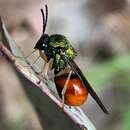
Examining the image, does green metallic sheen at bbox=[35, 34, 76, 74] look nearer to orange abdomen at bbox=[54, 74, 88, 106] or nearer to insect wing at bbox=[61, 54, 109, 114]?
insect wing at bbox=[61, 54, 109, 114]

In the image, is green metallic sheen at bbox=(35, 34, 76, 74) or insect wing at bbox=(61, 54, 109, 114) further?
green metallic sheen at bbox=(35, 34, 76, 74)

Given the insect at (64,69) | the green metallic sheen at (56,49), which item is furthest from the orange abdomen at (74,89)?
the green metallic sheen at (56,49)

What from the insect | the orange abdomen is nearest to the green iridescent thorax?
the insect

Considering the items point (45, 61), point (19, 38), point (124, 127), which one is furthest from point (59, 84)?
point (19, 38)

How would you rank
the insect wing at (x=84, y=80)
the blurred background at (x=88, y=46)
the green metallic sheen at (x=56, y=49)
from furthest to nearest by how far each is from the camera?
1. the blurred background at (x=88, y=46)
2. the green metallic sheen at (x=56, y=49)
3. the insect wing at (x=84, y=80)

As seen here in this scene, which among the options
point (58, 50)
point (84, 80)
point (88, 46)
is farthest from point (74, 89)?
point (88, 46)

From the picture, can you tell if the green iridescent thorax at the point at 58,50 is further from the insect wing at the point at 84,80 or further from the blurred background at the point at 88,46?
the blurred background at the point at 88,46
